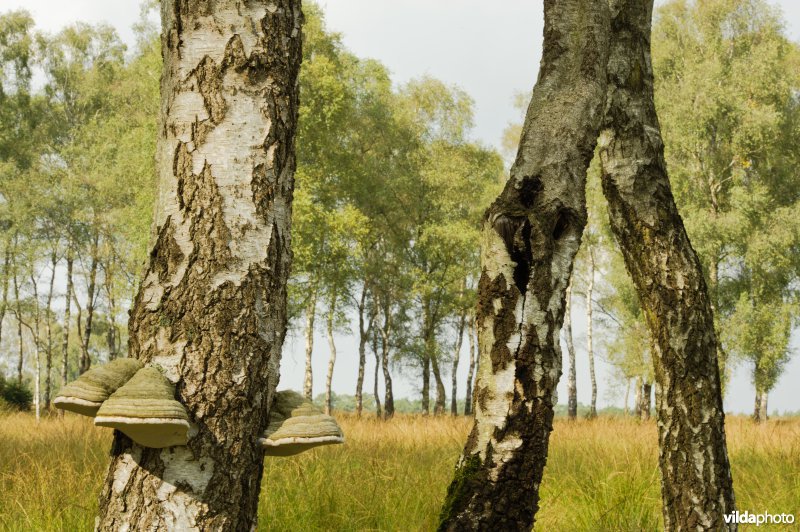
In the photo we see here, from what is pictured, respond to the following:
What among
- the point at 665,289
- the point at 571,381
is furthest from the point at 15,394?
the point at 665,289

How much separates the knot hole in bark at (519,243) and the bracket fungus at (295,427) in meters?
1.41

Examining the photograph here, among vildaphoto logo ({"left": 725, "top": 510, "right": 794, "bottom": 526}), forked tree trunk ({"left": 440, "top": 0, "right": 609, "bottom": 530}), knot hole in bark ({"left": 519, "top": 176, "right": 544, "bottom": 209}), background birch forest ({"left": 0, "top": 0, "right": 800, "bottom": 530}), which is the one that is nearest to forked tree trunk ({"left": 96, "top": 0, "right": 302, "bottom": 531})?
forked tree trunk ({"left": 440, "top": 0, "right": 609, "bottom": 530})

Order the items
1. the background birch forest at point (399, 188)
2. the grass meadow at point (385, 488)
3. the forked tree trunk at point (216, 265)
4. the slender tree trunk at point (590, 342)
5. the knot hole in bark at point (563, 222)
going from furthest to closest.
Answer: the slender tree trunk at point (590, 342) < the background birch forest at point (399, 188) < the grass meadow at point (385, 488) < the knot hole in bark at point (563, 222) < the forked tree trunk at point (216, 265)

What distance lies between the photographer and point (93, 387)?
202 centimetres

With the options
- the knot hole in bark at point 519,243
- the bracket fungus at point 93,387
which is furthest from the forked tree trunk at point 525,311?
the bracket fungus at point 93,387

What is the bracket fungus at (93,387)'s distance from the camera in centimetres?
199

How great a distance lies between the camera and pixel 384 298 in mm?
35875

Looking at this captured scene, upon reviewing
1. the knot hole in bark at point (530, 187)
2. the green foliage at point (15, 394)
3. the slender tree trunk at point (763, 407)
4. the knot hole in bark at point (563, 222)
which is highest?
the knot hole in bark at point (530, 187)

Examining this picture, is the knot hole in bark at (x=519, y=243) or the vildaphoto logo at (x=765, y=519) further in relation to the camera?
the vildaphoto logo at (x=765, y=519)

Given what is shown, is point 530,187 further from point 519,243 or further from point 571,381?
point 571,381

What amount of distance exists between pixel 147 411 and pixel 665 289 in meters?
3.76

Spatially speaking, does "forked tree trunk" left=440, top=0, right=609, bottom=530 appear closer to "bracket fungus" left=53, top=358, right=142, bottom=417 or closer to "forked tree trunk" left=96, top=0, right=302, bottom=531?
"forked tree trunk" left=96, top=0, right=302, bottom=531

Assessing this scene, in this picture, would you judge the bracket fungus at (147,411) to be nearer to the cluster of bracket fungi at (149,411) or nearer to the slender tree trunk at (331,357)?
the cluster of bracket fungi at (149,411)

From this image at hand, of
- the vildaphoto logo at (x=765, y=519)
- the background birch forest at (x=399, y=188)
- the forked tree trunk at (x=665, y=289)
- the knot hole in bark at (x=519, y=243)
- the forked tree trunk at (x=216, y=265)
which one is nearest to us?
the forked tree trunk at (x=216, y=265)
